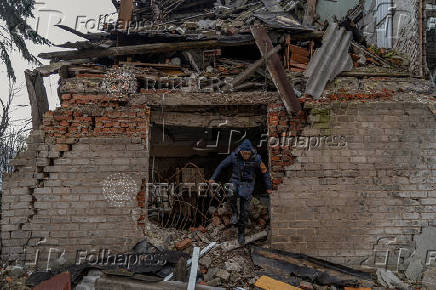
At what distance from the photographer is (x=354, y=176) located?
4.13m

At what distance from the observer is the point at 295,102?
13.8ft

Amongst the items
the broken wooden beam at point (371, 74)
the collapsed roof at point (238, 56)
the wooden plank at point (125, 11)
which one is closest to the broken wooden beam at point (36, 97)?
the collapsed roof at point (238, 56)

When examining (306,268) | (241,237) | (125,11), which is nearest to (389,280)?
(306,268)

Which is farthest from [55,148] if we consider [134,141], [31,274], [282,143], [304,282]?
[304,282]

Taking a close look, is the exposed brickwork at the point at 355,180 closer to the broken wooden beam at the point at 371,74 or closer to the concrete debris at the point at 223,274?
the broken wooden beam at the point at 371,74

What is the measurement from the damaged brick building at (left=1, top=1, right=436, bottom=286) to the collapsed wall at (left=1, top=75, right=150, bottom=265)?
0.01 metres

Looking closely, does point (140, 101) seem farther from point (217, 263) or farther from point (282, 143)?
point (217, 263)

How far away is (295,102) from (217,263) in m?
2.57

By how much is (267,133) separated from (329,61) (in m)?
1.52

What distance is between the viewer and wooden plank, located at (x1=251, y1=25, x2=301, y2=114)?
13.8 ft

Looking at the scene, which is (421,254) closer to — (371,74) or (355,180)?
(355,180)

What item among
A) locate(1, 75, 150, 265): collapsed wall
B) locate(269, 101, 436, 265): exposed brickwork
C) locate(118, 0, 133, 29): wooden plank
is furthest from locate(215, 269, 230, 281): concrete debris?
locate(118, 0, 133, 29): wooden plank

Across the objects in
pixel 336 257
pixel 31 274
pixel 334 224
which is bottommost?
pixel 31 274

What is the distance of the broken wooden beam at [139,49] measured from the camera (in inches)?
177
